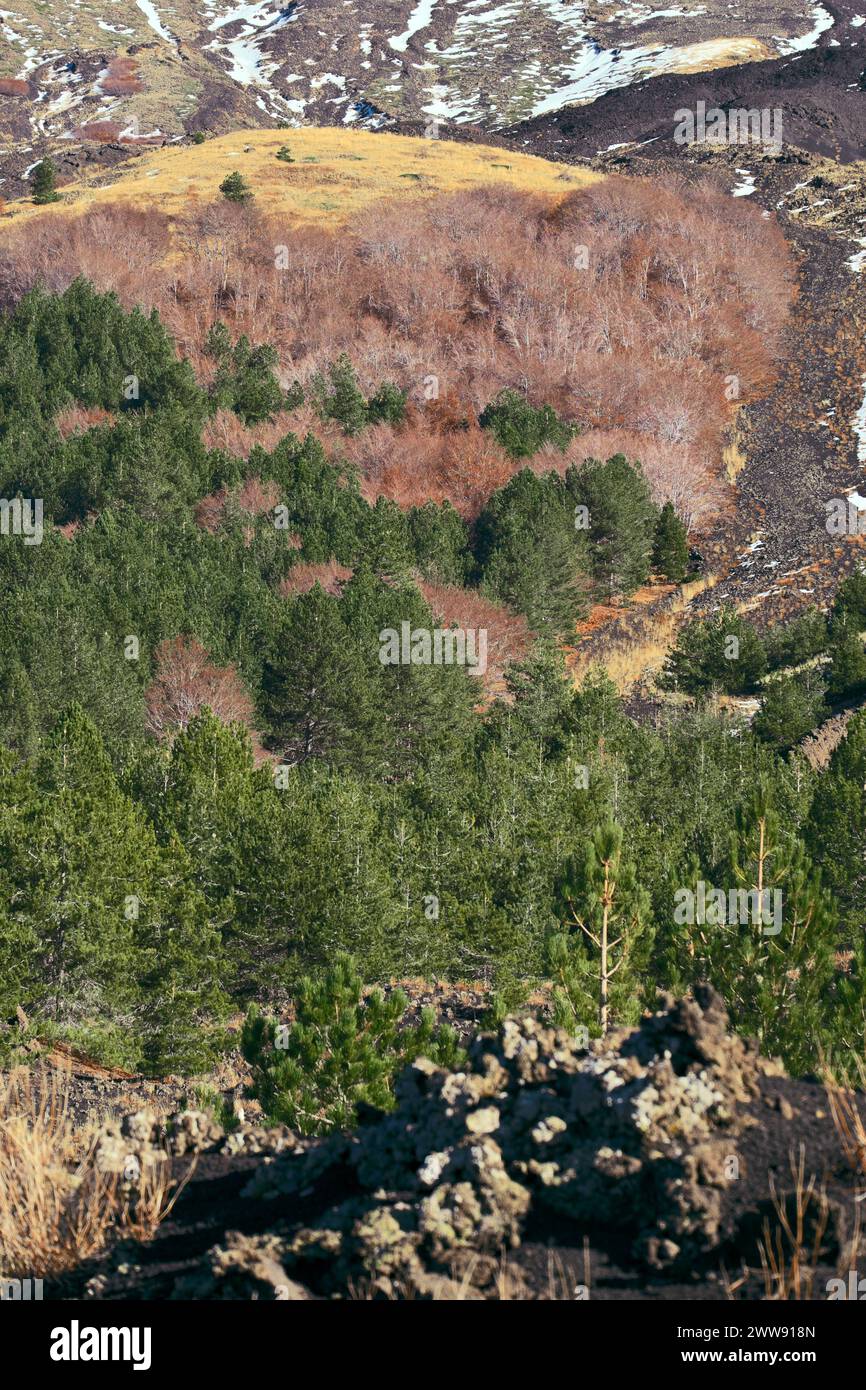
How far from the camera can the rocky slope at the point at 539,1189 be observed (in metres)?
9.80

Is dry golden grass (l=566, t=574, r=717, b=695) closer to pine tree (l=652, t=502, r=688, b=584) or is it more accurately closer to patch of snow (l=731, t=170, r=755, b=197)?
pine tree (l=652, t=502, r=688, b=584)

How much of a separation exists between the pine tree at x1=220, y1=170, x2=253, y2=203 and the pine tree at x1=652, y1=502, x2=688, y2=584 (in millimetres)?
50558

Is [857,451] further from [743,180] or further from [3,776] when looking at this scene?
[3,776]

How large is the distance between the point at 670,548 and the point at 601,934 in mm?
51401

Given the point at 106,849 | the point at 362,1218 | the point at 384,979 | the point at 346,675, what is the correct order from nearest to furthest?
the point at 362,1218, the point at 106,849, the point at 384,979, the point at 346,675

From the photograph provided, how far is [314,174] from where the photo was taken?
119938 millimetres

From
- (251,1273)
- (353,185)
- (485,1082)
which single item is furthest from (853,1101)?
(353,185)

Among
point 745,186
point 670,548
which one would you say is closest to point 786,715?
point 670,548

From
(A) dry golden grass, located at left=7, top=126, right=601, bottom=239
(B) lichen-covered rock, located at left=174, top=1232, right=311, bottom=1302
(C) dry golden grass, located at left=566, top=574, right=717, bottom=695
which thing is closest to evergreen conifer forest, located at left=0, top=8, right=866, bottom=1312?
(B) lichen-covered rock, located at left=174, top=1232, right=311, bottom=1302

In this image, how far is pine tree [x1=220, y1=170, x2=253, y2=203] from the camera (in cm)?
11069

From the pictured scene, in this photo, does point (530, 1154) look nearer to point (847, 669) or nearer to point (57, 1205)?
point (57, 1205)

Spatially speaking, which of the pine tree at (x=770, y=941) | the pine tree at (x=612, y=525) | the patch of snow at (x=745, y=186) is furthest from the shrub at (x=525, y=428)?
the pine tree at (x=770, y=941)

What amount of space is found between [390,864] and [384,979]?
299 cm

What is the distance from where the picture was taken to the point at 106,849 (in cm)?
3191
